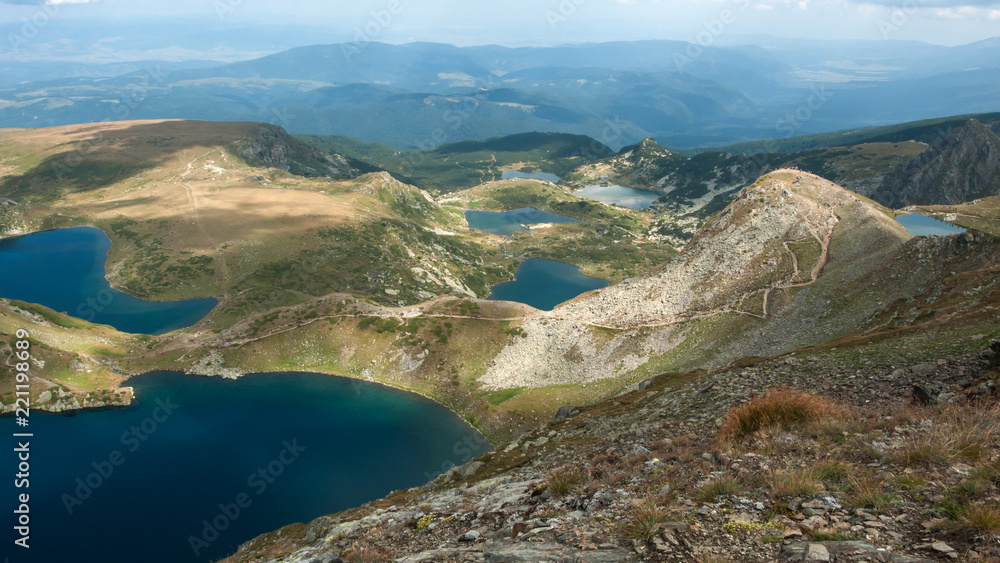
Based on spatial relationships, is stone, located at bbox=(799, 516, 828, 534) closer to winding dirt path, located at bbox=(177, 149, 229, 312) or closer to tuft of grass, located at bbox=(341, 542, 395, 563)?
tuft of grass, located at bbox=(341, 542, 395, 563)

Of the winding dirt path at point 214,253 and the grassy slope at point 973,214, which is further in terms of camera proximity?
the winding dirt path at point 214,253

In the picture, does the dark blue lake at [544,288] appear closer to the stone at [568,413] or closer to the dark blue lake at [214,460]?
the dark blue lake at [214,460]

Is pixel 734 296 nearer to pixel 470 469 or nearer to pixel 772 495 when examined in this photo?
pixel 470 469

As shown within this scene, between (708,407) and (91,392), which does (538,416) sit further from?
(91,392)

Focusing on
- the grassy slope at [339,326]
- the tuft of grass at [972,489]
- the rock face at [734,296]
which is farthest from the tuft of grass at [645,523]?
the rock face at [734,296]

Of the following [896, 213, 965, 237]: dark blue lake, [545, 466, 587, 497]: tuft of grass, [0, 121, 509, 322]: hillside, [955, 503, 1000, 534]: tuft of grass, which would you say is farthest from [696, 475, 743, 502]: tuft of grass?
[0, 121, 509, 322]: hillside

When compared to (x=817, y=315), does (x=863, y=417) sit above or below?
above

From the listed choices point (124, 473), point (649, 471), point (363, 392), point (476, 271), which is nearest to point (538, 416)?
point (363, 392)
